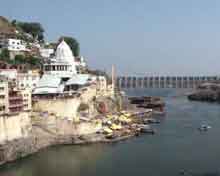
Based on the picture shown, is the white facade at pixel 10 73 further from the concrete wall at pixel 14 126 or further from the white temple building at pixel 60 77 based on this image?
the concrete wall at pixel 14 126

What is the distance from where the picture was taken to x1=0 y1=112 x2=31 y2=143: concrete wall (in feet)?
109

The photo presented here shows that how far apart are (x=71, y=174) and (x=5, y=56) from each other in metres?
32.1

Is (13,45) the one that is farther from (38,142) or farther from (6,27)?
(38,142)

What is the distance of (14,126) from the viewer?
34.8 meters

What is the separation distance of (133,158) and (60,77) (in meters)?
21.8

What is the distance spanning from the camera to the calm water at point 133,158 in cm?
3100

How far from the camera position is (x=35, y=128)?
126 ft

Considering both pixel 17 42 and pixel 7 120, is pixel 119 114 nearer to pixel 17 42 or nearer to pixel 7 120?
pixel 17 42

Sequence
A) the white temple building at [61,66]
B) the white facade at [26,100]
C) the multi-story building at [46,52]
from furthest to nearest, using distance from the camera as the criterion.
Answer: the multi-story building at [46,52]
the white temple building at [61,66]
the white facade at [26,100]

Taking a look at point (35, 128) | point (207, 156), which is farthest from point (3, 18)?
point (207, 156)

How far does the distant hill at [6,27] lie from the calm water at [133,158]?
36.6 m

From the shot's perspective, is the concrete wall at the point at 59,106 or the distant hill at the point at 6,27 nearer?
the concrete wall at the point at 59,106

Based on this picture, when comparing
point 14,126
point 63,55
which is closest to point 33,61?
point 63,55

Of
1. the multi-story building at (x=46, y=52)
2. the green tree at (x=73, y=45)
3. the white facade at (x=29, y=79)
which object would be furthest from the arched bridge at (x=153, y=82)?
the white facade at (x=29, y=79)
